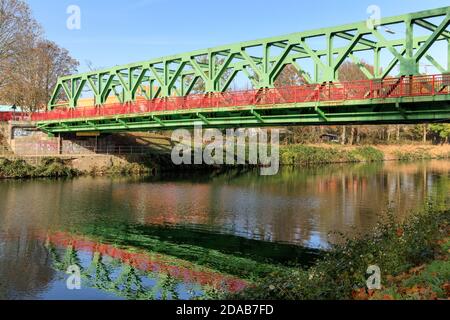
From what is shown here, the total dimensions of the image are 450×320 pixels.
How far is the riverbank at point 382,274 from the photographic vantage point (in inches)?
389

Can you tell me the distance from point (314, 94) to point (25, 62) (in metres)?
41.8

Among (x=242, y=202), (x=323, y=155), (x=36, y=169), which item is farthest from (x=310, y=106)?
(x=323, y=155)

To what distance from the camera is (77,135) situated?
55.3 m

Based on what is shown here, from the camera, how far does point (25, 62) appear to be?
55.8 m

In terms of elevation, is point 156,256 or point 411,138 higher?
point 411,138

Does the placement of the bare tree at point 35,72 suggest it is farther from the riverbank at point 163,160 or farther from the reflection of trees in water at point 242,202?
the reflection of trees in water at point 242,202

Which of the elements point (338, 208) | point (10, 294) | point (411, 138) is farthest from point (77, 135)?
point (411, 138)

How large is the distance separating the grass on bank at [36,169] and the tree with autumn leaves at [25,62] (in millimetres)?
12220

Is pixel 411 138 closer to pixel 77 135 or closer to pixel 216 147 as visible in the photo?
pixel 216 147

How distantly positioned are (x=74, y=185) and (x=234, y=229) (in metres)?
22.2

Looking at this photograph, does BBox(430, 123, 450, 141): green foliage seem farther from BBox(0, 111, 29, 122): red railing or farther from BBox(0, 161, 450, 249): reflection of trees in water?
BBox(0, 111, 29, 122): red railing

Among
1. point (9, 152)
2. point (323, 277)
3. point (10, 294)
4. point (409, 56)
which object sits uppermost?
point (409, 56)

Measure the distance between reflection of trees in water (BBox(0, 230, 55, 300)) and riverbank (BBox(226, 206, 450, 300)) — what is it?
23.3 ft

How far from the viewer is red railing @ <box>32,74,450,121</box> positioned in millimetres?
22141
